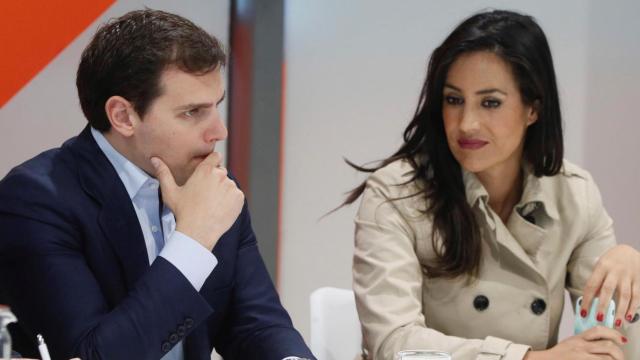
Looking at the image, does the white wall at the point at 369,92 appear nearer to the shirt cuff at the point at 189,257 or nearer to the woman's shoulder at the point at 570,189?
the woman's shoulder at the point at 570,189

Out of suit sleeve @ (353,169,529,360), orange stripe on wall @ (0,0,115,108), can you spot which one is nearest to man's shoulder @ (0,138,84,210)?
suit sleeve @ (353,169,529,360)

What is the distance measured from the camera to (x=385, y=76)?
4.88 metres

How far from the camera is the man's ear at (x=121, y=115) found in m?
2.39

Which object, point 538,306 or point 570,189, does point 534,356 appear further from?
point 570,189

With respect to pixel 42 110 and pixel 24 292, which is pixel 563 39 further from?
pixel 24 292

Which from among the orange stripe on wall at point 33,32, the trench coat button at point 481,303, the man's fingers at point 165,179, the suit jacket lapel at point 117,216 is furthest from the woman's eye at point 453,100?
the orange stripe on wall at point 33,32

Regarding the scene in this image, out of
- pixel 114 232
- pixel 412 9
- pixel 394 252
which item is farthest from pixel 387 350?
pixel 412 9

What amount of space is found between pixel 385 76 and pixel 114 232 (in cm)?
270

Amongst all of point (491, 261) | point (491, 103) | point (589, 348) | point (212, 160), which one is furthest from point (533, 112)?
point (212, 160)

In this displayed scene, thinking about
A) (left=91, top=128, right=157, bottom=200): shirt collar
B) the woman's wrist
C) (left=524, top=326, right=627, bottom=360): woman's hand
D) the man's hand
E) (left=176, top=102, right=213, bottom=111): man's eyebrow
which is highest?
(left=176, top=102, right=213, bottom=111): man's eyebrow

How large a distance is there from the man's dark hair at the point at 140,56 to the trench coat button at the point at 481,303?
101 centimetres

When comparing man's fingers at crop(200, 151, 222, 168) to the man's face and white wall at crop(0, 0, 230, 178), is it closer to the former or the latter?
the man's face

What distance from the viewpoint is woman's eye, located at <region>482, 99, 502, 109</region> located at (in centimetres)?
→ 291

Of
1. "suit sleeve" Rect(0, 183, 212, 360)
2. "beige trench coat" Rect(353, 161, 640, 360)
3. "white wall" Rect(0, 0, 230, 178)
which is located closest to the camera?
"suit sleeve" Rect(0, 183, 212, 360)
